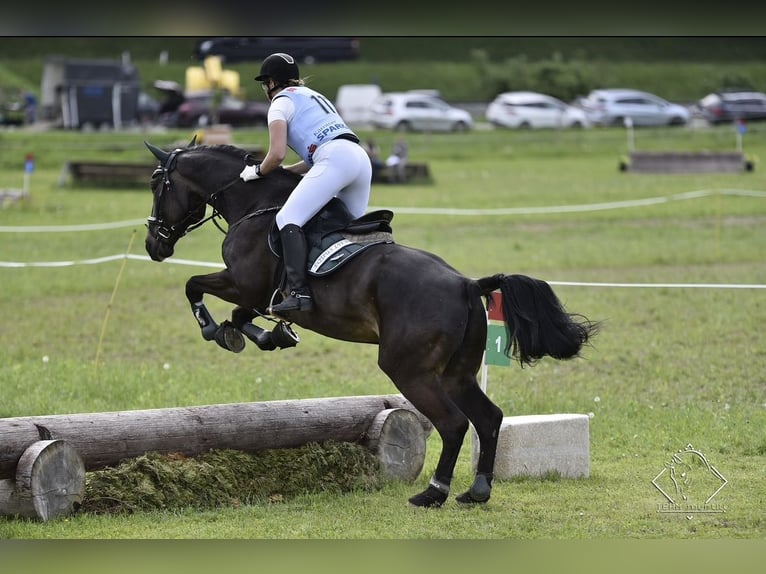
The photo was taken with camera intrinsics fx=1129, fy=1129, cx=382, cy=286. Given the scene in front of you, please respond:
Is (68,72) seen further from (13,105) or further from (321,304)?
(321,304)

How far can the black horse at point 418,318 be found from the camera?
275 inches

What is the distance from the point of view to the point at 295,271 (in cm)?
725

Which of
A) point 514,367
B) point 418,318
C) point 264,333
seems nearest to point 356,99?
point 514,367

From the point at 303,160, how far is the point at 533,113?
35.1 metres

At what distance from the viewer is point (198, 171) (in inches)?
320

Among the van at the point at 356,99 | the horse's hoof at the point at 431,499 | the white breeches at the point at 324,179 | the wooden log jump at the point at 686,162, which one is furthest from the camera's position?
the van at the point at 356,99

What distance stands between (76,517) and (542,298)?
3.18 meters

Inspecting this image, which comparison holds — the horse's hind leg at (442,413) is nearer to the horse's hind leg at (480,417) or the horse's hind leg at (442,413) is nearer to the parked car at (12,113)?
the horse's hind leg at (480,417)

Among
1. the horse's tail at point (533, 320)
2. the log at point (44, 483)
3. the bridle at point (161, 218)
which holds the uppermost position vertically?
the bridle at point (161, 218)

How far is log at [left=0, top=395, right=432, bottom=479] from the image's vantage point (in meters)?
6.82

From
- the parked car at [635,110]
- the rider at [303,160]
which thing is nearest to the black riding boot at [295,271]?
the rider at [303,160]

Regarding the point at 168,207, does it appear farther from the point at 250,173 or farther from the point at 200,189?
the point at 250,173
